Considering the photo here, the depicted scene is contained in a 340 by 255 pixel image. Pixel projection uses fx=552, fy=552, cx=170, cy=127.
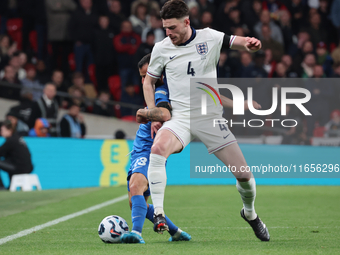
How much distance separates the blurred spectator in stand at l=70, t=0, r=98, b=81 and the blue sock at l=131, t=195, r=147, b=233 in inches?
431

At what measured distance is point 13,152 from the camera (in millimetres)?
12578

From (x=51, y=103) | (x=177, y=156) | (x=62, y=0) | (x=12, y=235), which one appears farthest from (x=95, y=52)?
(x=12, y=235)

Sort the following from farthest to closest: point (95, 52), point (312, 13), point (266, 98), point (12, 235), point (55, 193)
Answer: point (312, 13), point (95, 52), point (266, 98), point (55, 193), point (12, 235)

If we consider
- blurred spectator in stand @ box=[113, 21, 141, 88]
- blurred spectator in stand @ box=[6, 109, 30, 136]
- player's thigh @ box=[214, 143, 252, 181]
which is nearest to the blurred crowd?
blurred spectator in stand @ box=[113, 21, 141, 88]

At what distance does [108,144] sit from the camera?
14016 millimetres

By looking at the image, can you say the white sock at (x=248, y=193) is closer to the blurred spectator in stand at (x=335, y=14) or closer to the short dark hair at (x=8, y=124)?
the short dark hair at (x=8, y=124)

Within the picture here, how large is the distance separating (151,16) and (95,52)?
1.99m

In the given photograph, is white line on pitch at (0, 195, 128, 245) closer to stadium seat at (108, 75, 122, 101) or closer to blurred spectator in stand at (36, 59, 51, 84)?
blurred spectator in stand at (36, 59, 51, 84)

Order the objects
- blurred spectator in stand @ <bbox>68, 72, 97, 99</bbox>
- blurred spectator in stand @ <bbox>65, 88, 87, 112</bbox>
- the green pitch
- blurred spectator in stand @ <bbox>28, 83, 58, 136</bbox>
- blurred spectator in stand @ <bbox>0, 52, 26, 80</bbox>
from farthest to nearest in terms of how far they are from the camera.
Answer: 1. blurred spectator in stand @ <bbox>68, 72, 97, 99</bbox>
2. blurred spectator in stand @ <bbox>65, 88, 87, 112</bbox>
3. blurred spectator in stand @ <bbox>0, 52, 26, 80</bbox>
4. blurred spectator in stand @ <bbox>28, 83, 58, 136</bbox>
5. the green pitch

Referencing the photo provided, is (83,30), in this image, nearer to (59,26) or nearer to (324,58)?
(59,26)

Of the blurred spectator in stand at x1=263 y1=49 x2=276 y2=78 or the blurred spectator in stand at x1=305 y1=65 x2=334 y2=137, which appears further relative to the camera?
the blurred spectator in stand at x1=263 y1=49 x2=276 y2=78

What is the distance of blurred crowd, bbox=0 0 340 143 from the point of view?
15242 mm

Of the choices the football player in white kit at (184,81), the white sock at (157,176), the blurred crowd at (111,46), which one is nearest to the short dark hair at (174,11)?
the football player in white kit at (184,81)

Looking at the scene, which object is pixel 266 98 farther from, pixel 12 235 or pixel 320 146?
pixel 12 235
